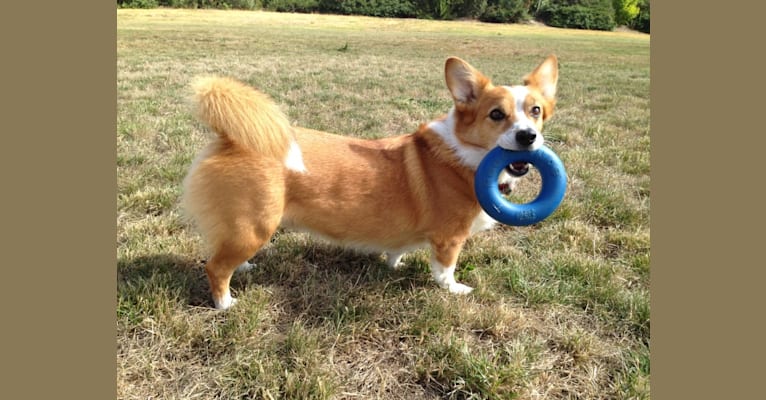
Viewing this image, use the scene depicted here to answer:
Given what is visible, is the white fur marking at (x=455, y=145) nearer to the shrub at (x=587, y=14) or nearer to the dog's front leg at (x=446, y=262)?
the dog's front leg at (x=446, y=262)

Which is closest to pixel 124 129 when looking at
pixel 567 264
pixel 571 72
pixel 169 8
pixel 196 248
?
pixel 196 248

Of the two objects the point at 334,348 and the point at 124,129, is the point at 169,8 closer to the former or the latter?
the point at 124,129

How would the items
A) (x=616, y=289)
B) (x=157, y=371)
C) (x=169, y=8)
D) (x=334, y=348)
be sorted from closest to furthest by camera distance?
(x=157, y=371), (x=334, y=348), (x=616, y=289), (x=169, y=8)

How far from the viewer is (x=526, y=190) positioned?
15.7 ft

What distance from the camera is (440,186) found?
3.11 m

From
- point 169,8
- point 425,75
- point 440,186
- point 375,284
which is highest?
point 169,8

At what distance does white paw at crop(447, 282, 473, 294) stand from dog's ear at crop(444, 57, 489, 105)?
1.32 m

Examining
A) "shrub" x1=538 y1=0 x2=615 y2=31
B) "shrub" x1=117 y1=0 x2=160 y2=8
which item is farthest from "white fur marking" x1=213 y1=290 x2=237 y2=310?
"shrub" x1=538 y1=0 x2=615 y2=31

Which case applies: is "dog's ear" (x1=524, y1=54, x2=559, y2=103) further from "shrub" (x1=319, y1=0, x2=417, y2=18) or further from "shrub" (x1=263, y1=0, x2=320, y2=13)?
"shrub" (x1=319, y1=0, x2=417, y2=18)

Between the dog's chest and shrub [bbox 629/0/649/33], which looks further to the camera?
shrub [bbox 629/0/649/33]

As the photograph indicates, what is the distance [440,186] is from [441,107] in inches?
206

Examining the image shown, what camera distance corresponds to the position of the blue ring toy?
285 cm

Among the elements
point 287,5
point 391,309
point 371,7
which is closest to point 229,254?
point 391,309

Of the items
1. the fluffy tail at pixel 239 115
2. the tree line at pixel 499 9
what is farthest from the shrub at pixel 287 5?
the fluffy tail at pixel 239 115
